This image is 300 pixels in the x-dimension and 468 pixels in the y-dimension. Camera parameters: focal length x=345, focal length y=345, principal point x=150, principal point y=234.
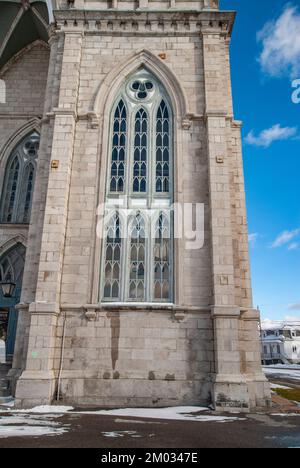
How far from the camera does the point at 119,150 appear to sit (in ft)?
38.8

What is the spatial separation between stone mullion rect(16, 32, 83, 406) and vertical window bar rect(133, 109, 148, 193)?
2.14 metres

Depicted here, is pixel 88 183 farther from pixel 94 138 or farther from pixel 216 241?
pixel 216 241

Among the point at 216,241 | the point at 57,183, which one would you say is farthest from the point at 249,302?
the point at 57,183

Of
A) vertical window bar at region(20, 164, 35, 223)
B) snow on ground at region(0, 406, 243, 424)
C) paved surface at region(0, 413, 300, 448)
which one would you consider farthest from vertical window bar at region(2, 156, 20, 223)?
paved surface at region(0, 413, 300, 448)

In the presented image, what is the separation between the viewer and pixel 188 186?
11148 mm

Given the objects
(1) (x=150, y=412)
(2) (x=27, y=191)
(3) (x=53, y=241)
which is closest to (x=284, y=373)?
(1) (x=150, y=412)

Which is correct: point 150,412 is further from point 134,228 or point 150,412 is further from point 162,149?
point 162,149

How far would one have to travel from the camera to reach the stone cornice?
500 inches

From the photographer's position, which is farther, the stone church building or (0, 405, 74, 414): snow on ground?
the stone church building

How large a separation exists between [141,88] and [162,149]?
263 centimetres

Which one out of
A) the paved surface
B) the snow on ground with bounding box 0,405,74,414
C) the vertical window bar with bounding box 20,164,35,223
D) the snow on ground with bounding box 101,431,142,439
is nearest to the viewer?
the paved surface

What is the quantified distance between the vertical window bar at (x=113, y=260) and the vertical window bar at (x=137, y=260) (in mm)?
388

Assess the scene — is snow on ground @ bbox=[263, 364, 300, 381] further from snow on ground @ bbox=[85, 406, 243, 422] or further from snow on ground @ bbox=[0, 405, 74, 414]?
snow on ground @ bbox=[0, 405, 74, 414]

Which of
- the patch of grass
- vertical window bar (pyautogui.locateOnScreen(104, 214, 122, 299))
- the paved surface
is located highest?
vertical window bar (pyautogui.locateOnScreen(104, 214, 122, 299))
